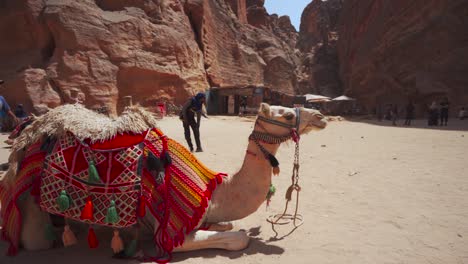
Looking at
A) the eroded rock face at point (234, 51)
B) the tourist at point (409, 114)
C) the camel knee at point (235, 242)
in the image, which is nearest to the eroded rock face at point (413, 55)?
the tourist at point (409, 114)

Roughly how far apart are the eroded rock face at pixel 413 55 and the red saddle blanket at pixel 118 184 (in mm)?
24974

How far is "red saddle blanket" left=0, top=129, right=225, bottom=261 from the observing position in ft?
7.53

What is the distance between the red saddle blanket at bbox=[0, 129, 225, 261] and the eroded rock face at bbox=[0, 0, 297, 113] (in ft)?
36.7

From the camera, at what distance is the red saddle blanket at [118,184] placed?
229cm

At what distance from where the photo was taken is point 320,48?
50.8m

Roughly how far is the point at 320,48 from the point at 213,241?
53136mm

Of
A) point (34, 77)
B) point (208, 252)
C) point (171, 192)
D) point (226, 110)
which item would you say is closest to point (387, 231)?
point (208, 252)

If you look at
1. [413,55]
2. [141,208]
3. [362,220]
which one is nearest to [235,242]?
[141,208]

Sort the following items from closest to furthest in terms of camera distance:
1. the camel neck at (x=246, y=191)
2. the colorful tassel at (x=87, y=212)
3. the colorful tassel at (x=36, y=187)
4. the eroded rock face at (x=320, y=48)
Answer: the colorful tassel at (x=87, y=212) < the colorful tassel at (x=36, y=187) < the camel neck at (x=246, y=191) < the eroded rock face at (x=320, y=48)

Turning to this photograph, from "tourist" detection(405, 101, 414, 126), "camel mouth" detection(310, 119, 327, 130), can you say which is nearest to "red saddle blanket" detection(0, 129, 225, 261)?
"camel mouth" detection(310, 119, 327, 130)

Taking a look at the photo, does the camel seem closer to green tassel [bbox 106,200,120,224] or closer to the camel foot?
the camel foot

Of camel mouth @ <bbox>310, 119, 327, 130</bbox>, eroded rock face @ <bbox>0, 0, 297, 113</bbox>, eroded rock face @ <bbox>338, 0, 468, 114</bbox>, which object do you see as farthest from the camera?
eroded rock face @ <bbox>338, 0, 468, 114</bbox>

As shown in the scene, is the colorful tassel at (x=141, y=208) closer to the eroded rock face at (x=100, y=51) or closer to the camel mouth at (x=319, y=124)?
the camel mouth at (x=319, y=124)

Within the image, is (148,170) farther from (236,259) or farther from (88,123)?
(236,259)
